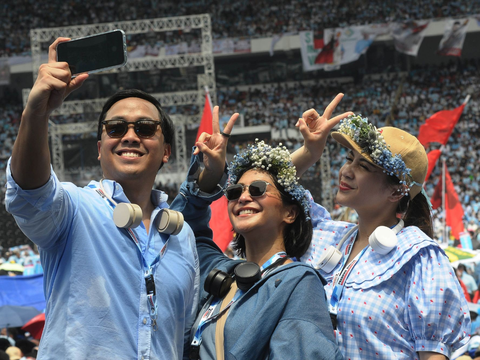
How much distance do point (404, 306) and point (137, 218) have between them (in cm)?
114

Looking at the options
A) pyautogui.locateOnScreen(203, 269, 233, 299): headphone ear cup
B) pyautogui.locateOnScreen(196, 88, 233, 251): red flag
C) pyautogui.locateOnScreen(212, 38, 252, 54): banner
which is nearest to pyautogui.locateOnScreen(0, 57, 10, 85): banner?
pyautogui.locateOnScreen(212, 38, 252, 54): banner

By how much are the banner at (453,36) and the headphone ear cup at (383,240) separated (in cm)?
2587

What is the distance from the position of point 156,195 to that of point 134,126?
1.04ft

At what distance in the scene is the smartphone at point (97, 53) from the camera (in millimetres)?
1986

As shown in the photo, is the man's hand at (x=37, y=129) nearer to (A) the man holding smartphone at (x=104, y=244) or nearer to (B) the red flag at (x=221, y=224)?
(A) the man holding smartphone at (x=104, y=244)

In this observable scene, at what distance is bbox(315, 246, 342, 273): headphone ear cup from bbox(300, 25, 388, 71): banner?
24.8 metres

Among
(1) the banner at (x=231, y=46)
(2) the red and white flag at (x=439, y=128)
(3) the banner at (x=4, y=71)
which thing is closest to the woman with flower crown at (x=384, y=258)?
(2) the red and white flag at (x=439, y=128)

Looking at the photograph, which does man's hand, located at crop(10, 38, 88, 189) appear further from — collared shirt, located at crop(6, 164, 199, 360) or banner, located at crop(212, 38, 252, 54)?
banner, located at crop(212, 38, 252, 54)

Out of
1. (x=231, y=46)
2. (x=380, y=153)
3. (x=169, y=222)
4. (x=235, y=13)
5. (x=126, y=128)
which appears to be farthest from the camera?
(x=235, y=13)

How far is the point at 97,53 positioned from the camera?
199cm

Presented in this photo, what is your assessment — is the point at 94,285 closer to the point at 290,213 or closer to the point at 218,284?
the point at 218,284

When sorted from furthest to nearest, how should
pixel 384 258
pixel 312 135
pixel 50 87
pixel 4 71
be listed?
pixel 4 71 < pixel 312 135 < pixel 384 258 < pixel 50 87

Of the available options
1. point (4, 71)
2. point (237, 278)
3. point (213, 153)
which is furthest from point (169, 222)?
point (4, 71)

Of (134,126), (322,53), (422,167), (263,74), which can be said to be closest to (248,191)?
(134,126)
